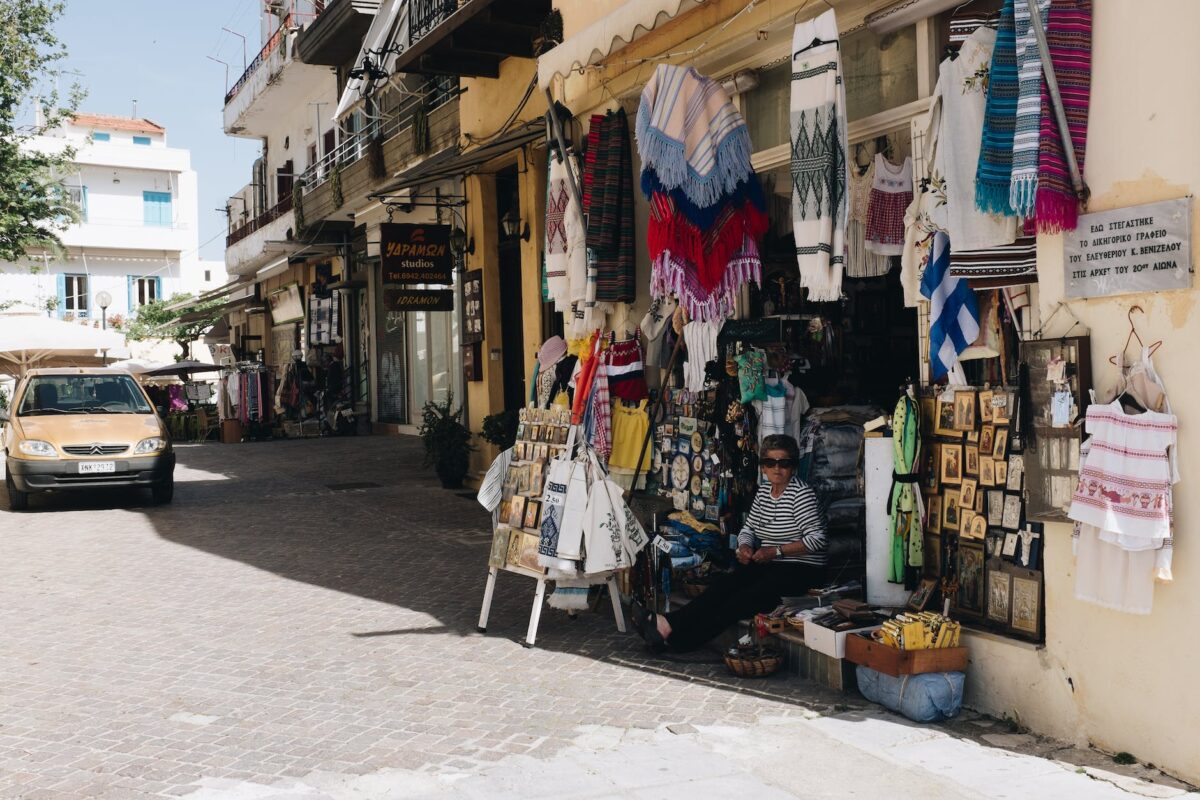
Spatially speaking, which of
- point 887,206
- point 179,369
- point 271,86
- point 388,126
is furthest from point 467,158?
point 179,369

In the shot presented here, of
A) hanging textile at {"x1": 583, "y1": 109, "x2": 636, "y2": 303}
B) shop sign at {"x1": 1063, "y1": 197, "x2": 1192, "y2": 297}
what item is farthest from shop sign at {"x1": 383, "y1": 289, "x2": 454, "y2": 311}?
shop sign at {"x1": 1063, "y1": 197, "x2": 1192, "y2": 297}

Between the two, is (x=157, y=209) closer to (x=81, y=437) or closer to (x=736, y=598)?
(x=81, y=437)

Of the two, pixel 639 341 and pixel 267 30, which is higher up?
pixel 267 30

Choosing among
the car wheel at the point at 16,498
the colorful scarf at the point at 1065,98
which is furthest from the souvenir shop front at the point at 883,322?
the car wheel at the point at 16,498

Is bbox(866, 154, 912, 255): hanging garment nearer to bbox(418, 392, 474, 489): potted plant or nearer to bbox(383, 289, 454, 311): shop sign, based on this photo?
bbox(418, 392, 474, 489): potted plant

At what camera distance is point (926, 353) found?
5.88 metres

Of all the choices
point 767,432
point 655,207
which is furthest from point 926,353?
point 655,207

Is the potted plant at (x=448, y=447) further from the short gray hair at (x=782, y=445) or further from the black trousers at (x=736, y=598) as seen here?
the black trousers at (x=736, y=598)

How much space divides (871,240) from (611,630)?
2.99m

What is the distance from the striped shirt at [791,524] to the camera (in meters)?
6.41

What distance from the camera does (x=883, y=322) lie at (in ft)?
26.9

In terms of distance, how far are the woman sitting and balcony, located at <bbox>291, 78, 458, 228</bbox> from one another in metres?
8.97

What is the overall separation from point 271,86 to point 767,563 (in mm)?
22222

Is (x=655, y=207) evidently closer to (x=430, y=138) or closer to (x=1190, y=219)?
(x=1190, y=219)
